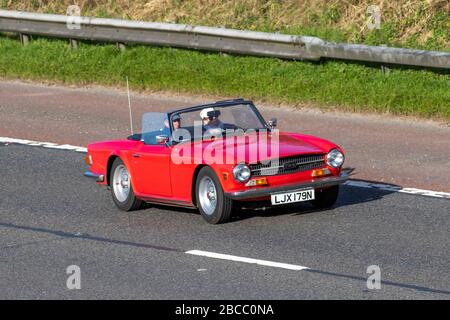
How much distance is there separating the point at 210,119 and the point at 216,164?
49.7 inches

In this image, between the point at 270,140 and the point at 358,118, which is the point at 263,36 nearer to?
the point at 358,118

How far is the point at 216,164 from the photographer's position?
13211 millimetres

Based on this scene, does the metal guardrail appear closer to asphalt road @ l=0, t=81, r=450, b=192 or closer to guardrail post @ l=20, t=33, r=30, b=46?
guardrail post @ l=20, t=33, r=30, b=46

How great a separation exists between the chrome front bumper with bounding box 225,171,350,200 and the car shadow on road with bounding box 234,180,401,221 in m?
0.31

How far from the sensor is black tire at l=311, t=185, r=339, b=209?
13.9 metres

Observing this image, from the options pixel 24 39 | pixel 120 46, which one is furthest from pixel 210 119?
pixel 24 39

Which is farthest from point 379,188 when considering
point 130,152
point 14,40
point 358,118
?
point 14,40

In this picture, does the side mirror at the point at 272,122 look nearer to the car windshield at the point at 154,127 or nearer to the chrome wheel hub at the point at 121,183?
the car windshield at the point at 154,127

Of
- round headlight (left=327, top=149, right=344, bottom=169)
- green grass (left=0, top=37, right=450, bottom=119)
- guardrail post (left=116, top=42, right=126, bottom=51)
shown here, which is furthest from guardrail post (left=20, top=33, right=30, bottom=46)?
round headlight (left=327, top=149, right=344, bottom=169)

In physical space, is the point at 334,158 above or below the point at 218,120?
below

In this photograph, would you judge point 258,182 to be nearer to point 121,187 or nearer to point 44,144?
point 121,187

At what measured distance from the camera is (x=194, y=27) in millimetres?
22469

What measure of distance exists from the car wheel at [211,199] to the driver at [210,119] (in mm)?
1015

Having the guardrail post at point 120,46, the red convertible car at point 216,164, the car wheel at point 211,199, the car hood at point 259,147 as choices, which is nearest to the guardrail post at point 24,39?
the guardrail post at point 120,46
